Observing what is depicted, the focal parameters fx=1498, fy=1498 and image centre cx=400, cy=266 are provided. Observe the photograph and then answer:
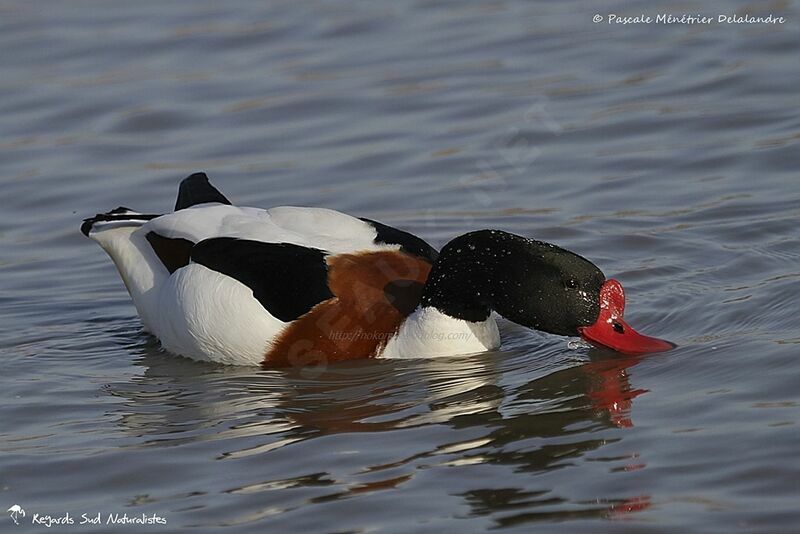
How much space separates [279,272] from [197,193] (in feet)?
3.92

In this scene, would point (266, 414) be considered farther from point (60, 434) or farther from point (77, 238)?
point (77, 238)

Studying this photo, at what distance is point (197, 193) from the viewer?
8.11 meters

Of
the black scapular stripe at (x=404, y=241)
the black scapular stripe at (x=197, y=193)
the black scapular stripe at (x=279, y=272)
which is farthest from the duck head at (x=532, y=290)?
the black scapular stripe at (x=197, y=193)

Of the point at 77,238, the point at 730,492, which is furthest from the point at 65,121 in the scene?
the point at 730,492

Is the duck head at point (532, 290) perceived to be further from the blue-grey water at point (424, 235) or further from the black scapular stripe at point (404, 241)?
the black scapular stripe at point (404, 241)

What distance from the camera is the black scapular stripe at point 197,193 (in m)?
8.07

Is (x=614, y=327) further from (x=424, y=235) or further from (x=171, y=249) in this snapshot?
(x=424, y=235)

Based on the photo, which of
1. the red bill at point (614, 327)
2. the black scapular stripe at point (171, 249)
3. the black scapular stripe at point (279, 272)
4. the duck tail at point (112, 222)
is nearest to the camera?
the red bill at point (614, 327)

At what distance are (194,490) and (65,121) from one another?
6.53 meters

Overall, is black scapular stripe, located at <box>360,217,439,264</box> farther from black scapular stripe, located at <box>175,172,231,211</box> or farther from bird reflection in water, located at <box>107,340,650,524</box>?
black scapular stripe, located at <box>175,172,231,211</box>

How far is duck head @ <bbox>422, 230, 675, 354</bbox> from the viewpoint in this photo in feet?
22.2

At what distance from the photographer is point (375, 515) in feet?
16.8

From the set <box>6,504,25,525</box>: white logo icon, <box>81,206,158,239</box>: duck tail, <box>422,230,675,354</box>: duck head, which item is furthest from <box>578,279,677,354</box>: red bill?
<box>6,504,25,525</box>: white logo icon

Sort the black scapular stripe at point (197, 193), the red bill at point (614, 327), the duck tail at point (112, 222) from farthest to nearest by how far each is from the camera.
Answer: the black scapular stripe at point (197, 193) < the duck tail at point (112, 222) < the red bill at point (614, 327)
